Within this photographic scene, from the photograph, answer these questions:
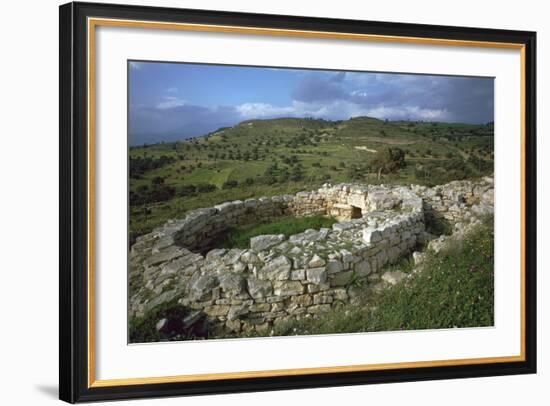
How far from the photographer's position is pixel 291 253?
615 centimetres

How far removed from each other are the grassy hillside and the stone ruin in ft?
0.41

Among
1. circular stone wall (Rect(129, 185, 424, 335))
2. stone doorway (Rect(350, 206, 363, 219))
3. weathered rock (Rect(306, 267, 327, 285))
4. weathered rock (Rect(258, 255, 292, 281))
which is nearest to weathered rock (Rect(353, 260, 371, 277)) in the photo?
circular stone wall (Rect(129, 185, 424, 335))

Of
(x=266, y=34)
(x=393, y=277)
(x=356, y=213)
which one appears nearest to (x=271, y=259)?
(x=356, y=213)

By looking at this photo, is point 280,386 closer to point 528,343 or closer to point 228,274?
point 228,274

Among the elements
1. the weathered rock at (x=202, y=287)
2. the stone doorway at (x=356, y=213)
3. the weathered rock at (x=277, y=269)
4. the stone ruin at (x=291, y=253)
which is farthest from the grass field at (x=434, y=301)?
the weathered rock at (x=202, y=287)

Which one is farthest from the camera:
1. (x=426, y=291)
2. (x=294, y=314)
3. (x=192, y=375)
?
(x=426, y=291)

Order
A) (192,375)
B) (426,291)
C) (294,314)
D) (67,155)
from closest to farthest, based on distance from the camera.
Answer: (67,155) < (192,375) < (294,314) < (426,291)

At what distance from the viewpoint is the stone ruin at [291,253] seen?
576 cm

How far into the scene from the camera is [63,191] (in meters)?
5.29

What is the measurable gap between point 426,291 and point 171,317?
2.79 m

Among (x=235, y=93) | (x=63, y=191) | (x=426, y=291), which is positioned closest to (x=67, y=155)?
(x=63, y=191)

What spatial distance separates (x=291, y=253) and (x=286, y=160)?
100 cm

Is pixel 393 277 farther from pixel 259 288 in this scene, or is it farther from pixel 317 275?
pixel 259 288

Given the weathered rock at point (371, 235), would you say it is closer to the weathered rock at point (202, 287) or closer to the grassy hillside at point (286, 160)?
the grassy hillside at point (286, 160)
